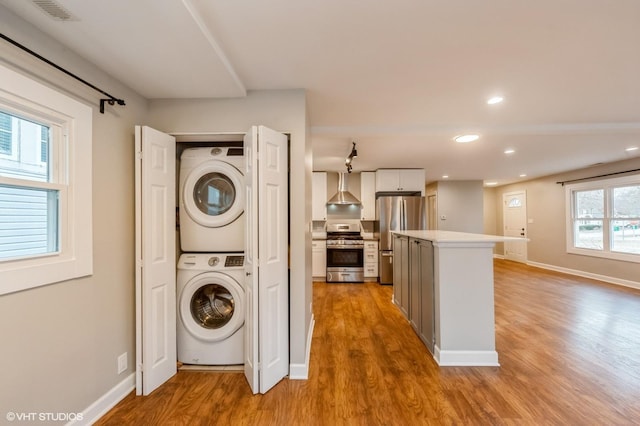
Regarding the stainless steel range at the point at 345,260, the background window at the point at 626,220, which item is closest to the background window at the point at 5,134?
the stainless steel range at the point at 345,260

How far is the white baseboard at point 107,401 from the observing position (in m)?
1.68

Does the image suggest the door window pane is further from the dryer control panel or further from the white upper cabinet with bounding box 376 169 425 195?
the white upper cabinet with bounding box 376 169 425 195

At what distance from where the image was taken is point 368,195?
19.4ft

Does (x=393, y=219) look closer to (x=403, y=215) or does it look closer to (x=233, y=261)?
(x=403, y=215)

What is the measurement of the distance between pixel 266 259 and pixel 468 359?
1.97 metres

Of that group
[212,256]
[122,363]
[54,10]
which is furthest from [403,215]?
[54,10]

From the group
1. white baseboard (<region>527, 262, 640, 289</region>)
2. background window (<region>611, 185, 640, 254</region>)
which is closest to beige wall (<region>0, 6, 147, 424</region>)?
white baseboard (<region>527, 262, 640, 289</region>)

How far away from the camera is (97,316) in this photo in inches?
69.6

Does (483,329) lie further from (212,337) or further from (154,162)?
(154,162)

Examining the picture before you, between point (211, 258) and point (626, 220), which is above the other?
point (626, 220)

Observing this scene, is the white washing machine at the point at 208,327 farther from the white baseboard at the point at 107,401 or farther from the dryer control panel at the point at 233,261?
the white baseboard at the point at 107,401

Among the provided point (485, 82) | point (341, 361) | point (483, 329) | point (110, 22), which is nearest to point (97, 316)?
point (110, 22)

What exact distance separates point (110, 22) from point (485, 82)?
258cm

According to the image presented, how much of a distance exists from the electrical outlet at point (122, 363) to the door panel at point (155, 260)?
0.32ft
